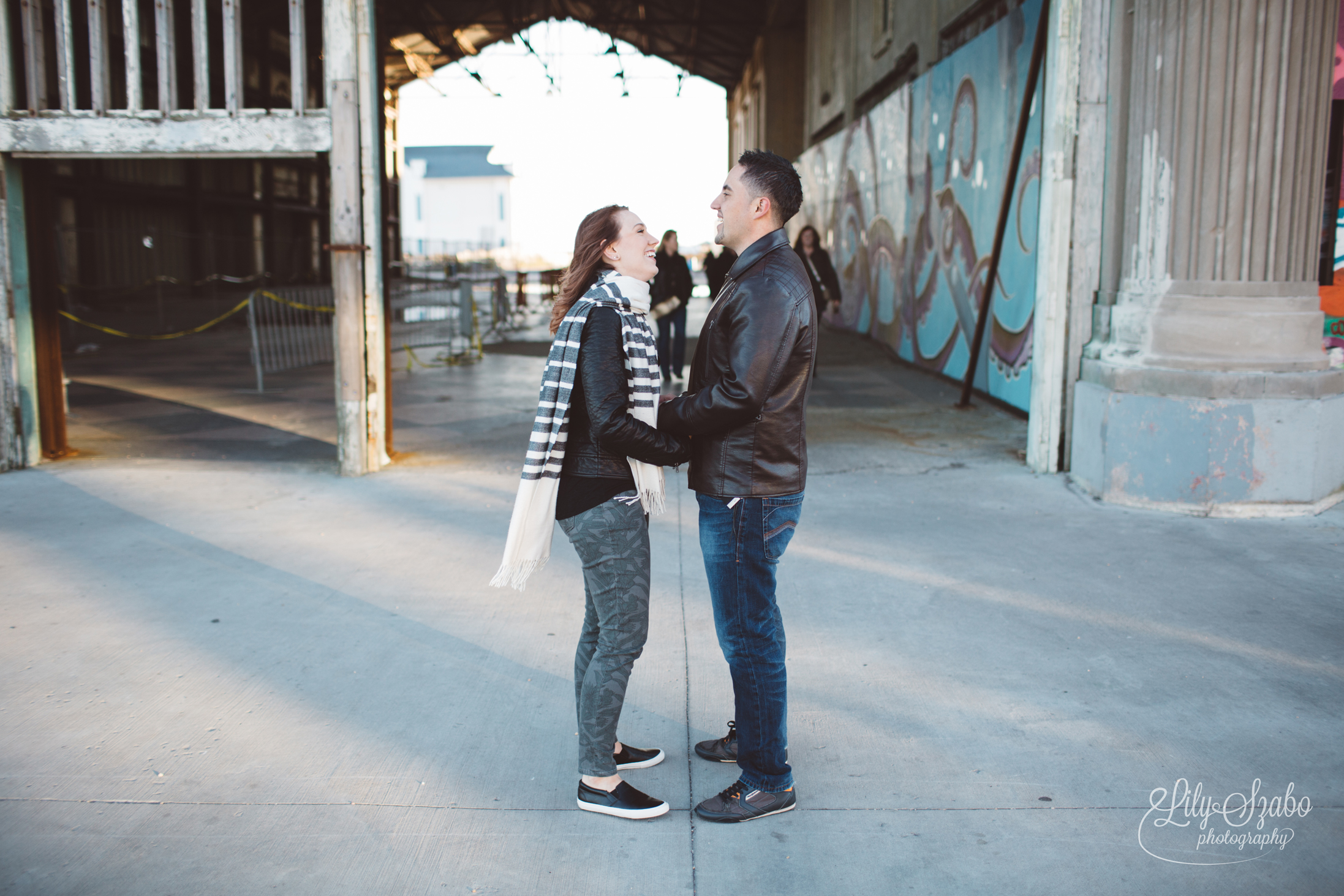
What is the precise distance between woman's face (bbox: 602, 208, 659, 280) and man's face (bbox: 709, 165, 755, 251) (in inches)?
8.2

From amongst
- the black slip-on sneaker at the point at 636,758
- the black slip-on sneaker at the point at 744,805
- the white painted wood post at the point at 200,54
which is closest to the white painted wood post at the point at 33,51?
the white painted wood post at the point at 200,54

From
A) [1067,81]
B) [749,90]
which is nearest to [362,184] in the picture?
[1067,81]

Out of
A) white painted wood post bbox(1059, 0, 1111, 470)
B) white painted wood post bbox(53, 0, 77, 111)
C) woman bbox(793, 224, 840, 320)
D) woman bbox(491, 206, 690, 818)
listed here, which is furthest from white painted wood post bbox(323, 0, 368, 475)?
woman bbox(793, 224, 840, 320)

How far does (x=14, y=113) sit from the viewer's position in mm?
7258

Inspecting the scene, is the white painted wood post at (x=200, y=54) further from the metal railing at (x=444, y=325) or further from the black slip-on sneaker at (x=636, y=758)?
the black slip-on sneaker at (x=636, y=758)

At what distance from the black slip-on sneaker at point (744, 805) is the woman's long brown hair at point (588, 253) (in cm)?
147

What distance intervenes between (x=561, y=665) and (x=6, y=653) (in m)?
2.32

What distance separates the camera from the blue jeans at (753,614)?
294 centimetres

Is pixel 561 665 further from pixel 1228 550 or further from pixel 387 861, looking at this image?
pixel 1228 550

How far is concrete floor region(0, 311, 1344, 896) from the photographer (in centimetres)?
283

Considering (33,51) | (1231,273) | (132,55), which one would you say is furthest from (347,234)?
(1231,273)

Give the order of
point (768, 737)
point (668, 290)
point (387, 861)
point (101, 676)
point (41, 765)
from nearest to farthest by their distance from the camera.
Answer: point (387, 861) < point (768, 737) < point (41, 765) < point (101, 676) < point (668, 290)

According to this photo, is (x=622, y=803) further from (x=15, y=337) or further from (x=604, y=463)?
(x=15, y=337)

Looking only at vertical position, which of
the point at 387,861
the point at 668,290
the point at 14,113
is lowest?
the point at 387,861
